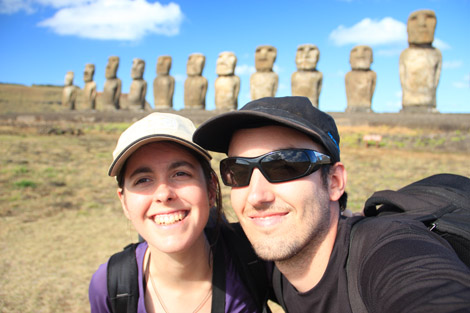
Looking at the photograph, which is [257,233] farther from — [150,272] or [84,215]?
[84,215]

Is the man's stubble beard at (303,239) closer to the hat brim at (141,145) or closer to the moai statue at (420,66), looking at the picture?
the hat brim at (141,145)

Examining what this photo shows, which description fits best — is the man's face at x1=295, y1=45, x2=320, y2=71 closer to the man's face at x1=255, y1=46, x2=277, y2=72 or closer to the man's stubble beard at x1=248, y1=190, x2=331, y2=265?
the man's face at x1=255, y1=46, x2=277, y2=72

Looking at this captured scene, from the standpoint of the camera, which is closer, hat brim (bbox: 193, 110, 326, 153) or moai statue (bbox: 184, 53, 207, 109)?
hat brim (bbox: 193, 110, 326, 153)

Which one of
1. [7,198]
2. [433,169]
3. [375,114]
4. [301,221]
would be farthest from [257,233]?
[375,114]

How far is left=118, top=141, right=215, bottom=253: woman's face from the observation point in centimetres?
183

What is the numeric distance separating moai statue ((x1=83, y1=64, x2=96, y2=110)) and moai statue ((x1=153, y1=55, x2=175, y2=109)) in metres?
5.31

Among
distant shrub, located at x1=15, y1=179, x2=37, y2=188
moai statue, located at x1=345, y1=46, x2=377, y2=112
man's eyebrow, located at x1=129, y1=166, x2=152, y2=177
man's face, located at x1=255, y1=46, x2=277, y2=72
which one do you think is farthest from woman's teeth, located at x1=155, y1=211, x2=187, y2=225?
man's face, located at x1=255, y1=46, x2=277, y2=72

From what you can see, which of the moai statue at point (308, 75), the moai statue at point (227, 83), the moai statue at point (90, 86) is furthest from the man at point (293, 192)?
the moai statue at point (90, 86)

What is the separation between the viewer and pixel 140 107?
20.5m

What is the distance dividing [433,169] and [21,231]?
770 cm

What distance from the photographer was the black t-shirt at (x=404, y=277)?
1093 millimetres

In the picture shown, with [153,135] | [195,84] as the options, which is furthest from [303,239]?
[195,84]

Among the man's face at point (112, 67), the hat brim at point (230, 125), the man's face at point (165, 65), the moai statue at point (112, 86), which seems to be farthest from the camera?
the man's face at point (112, 67)

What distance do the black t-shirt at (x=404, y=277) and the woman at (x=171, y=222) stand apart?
1.98 feet
